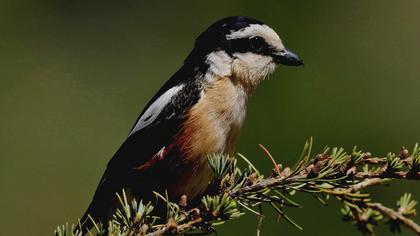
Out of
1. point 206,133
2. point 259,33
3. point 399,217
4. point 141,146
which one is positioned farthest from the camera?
point 259,33

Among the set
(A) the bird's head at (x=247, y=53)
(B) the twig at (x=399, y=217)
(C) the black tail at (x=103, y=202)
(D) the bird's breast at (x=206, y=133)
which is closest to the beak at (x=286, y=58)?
(A) the bird's head at (x=247, y=53)

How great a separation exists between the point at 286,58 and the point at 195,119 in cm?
63

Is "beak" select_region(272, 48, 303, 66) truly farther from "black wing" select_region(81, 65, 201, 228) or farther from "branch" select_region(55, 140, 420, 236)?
"branch" select_region(55, 140, 420, 236)

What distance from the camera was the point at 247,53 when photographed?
12.5 feet

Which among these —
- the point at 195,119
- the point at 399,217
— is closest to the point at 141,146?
the point at 195,119

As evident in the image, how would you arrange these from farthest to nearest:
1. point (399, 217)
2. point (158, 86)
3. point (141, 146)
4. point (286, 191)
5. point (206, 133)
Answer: point (158, 86) → point (141, 146) → point (206, 133) → point (286, 191) → point (399, 217)

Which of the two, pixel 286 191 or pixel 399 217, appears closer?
pixel 399 217

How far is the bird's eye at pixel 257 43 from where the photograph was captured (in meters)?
3.79

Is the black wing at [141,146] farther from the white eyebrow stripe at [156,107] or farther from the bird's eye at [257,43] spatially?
the bird's eye at [257,43]

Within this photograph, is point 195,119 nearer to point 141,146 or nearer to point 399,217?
point 141,146

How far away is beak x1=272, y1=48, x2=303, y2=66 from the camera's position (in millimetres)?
3779

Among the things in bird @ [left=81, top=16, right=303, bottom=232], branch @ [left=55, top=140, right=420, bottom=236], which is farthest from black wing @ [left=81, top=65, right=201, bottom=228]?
branch @ [left=55, top=140, right=420, bottom=236]

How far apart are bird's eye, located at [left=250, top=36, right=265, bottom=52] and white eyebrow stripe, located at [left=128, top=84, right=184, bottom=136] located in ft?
1.41

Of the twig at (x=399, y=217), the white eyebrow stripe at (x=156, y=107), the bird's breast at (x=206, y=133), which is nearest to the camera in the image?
the twig at (x=399, y=217)
